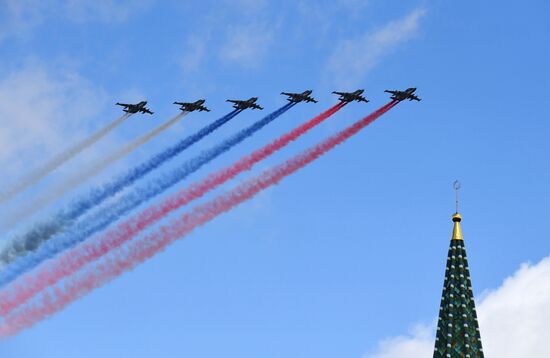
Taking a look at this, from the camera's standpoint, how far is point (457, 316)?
128375 mm

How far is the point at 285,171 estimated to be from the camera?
13038 cm

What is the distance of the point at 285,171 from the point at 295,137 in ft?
11.8

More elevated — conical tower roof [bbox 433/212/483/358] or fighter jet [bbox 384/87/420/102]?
fighter jet [bbox 384/87/420/102]

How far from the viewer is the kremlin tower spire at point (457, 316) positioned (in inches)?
5000

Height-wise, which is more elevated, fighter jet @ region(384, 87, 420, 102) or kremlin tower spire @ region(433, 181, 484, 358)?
fighter jet @ region(384, 87, 420, 102)

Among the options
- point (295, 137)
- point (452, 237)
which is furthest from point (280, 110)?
point (452, 237)

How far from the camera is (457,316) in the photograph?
421 feet

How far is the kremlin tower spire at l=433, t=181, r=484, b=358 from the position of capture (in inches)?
5000

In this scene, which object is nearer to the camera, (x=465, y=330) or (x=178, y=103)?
(x=465, y=330)

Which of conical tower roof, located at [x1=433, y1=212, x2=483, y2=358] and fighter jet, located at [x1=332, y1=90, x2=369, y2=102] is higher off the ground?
fighter jet, located at [x1=332, y1=90, x2=369, y2=102]

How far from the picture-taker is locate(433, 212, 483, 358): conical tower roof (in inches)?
5000

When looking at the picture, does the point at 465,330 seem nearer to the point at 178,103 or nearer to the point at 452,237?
the point at 452,237

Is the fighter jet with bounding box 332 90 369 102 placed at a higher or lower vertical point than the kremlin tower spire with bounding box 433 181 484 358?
higher

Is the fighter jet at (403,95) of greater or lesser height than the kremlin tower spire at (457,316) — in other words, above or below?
above
